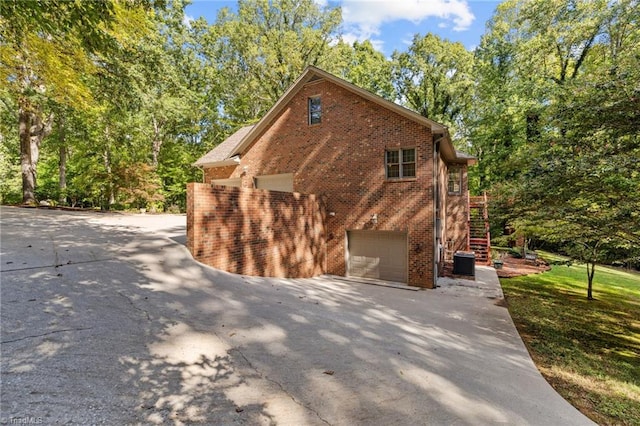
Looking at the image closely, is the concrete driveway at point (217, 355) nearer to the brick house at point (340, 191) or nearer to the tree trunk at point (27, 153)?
the brick house at point (340, 191)

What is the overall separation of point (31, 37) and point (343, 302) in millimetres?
12042

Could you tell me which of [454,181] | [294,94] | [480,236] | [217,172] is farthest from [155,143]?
[480,236]

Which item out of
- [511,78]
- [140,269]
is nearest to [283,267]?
[140,269]

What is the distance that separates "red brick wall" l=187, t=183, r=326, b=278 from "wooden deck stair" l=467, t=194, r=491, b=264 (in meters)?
9.74

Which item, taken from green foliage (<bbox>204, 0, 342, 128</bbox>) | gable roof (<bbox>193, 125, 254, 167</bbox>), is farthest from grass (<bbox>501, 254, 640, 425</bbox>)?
green foliage (<bbox>204, 0, 342, 128</bbox>)

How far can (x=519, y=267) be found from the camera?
15.5 meters

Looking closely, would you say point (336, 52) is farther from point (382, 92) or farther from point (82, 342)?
point (82, 342)

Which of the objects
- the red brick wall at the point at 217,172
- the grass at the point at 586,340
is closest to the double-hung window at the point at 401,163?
the grass at the point at 586,340

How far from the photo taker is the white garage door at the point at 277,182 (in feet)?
46.0

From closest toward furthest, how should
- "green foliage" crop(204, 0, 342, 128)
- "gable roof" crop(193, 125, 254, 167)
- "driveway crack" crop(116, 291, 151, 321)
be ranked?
"driveway crack" crop(116, 291, 151, 321) → "gable roof" crop(193, 125, 254, 167) → "green foliage" crop(204, 0, 342, 128)

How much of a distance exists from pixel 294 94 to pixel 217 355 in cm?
1226

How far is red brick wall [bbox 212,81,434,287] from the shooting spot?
1098 centimetres

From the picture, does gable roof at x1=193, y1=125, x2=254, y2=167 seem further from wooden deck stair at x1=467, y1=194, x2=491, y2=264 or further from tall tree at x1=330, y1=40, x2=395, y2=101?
wooden deck stair at x1=467, y1=194, x2=491, y2=264

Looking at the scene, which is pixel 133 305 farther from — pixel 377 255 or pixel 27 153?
pixel 27 153
